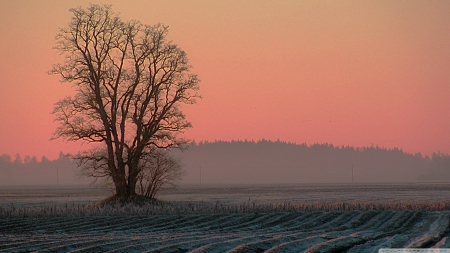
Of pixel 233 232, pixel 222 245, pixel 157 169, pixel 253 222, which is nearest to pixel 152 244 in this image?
pixel 222 245

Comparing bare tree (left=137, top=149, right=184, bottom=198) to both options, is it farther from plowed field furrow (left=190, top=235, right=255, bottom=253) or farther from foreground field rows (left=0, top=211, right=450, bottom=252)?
plowed field furrow (left=190, top=235, right=255, bottom=253)

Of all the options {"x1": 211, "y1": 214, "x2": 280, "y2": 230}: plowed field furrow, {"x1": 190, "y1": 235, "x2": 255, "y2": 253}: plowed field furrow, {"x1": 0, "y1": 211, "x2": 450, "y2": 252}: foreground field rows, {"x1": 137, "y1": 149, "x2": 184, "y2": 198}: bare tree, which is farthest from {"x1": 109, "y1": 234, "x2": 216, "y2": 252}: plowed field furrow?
{"x1": 137, "y1": 149, "x2": 184, "y2": 198}: bare tree

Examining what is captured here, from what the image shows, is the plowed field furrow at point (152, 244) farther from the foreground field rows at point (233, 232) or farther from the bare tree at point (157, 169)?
the bare tree at point (157, 169)

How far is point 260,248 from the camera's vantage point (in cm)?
1641

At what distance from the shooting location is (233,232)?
2211 centimetres

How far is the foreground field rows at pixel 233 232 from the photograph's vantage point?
54.9 feet

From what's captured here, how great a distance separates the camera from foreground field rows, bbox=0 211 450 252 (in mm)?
16719

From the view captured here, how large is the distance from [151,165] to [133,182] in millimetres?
1724

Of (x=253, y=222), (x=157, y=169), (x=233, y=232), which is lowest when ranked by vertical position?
(x=233, y=232)

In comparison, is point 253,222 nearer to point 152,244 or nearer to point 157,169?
point 152,244

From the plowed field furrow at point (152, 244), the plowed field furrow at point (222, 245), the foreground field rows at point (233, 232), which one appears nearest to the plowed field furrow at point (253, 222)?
the foreground field rows at point (233, 232)

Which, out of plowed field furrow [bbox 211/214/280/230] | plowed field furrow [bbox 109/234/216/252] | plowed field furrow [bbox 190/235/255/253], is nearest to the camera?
plowed field furrow [bbox 190/235/255/253]

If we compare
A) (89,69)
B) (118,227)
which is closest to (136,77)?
(89,69)

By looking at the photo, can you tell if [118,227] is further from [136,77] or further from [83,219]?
[136,77]
